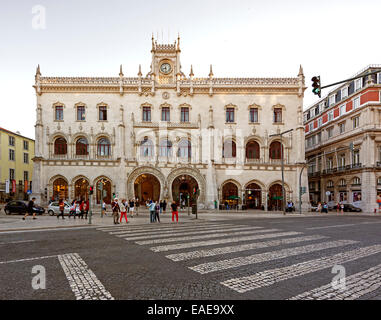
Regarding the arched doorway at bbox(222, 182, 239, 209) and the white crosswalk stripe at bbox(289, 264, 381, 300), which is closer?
the white crosswalk stripe at bbox(289, 264, 381, 300)

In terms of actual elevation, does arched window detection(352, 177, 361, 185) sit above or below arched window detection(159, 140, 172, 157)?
below

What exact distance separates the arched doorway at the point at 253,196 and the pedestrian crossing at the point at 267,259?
23.2 m

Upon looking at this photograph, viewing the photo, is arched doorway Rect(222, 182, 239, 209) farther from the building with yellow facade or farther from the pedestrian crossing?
the building with yellow facade

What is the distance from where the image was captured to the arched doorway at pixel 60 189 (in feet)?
106

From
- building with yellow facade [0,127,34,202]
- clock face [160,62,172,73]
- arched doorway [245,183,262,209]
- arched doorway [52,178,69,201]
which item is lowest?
arched doorway [245,183,262,209]

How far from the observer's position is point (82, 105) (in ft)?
111

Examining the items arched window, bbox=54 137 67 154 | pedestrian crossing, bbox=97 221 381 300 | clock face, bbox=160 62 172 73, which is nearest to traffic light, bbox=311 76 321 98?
pedestrian crossing, bbox=97 221 381 300

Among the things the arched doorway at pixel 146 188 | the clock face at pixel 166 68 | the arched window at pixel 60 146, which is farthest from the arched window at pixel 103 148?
the clock face at pixel 166 68

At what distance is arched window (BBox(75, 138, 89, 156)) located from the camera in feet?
109

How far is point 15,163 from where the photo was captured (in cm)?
4509

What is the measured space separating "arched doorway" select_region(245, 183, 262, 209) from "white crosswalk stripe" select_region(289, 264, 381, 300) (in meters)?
28.2

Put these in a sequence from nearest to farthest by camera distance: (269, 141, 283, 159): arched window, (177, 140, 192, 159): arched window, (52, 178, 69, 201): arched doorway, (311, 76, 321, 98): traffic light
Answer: (311, 76, 321, 98): traffic light, (52, 178, 69, 201): arched doorway, (177, 140, 192, 159): arched window, (269, 141, 283, 159): arched window
